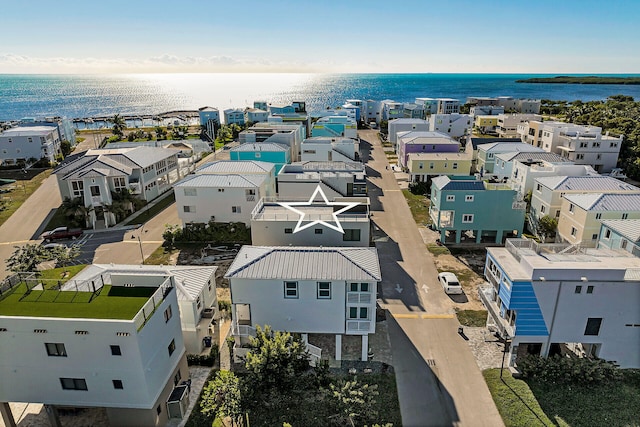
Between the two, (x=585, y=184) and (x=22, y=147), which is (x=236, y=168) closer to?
(x=585, y=184)

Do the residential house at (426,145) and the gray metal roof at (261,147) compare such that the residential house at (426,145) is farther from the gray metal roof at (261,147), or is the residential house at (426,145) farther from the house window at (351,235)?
the house window at (351,235)

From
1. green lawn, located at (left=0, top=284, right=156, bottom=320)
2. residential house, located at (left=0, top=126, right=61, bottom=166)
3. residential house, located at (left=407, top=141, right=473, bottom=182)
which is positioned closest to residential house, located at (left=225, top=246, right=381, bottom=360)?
green lawn, located at (left=0, top=284, right=156, bottom=320)

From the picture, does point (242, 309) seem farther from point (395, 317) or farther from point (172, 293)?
point (395, 317)

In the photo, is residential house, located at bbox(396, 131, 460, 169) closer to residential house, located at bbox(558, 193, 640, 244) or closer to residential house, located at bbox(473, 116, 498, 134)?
residential house, located at bbox(558, 193, 640, 244)

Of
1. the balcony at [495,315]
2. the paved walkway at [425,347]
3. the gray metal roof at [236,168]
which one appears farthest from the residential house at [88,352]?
the gray metal roof at [236,168]

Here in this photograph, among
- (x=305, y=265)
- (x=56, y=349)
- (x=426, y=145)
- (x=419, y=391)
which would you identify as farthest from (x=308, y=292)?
(x=426, y=145)

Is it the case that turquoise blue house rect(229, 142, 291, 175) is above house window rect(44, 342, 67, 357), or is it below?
above
